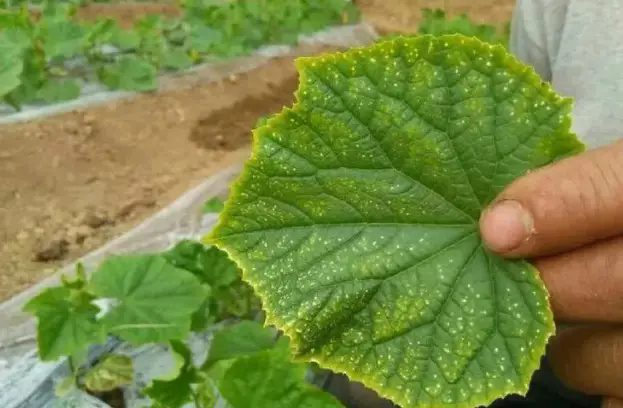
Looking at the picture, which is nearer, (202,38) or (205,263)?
(205,263)

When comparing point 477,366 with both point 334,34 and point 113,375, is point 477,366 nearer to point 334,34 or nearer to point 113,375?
point 113,375

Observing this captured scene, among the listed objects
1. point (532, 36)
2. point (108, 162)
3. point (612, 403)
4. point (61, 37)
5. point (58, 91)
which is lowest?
point (108, 162)

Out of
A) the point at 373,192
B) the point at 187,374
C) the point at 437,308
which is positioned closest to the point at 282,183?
the point at 373,192

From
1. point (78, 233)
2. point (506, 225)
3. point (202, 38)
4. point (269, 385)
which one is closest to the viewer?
point (506, 225)

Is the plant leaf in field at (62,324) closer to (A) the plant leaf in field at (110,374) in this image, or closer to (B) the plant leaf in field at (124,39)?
(A) the plant leaf in field at (110,374)

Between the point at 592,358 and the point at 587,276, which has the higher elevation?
the point at 587,276

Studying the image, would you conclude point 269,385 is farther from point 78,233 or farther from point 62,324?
point 78,233

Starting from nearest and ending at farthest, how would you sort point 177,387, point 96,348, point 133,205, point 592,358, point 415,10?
point 592,358 < point 177,387 < point 96,348 < point 133,205 < point 415,10

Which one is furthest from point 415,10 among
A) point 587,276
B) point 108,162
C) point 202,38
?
point 587,276
